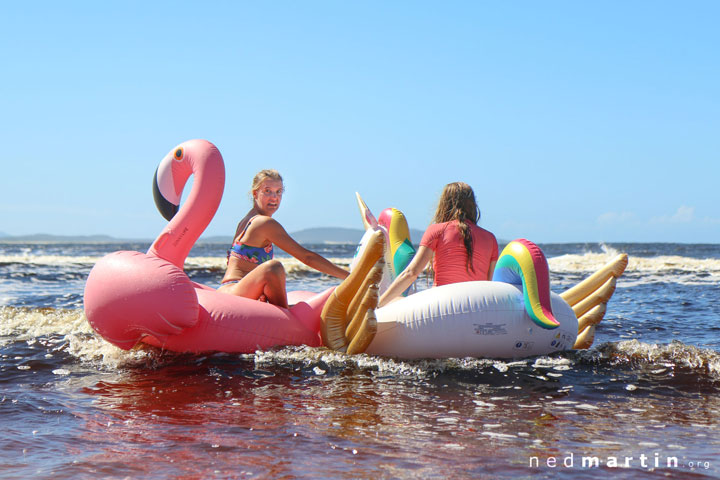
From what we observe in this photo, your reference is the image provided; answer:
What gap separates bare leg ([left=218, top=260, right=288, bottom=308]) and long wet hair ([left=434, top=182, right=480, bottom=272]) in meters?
1.61

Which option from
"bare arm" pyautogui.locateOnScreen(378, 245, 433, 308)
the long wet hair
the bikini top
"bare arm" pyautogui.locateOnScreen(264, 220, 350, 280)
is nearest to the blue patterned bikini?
the bikini top

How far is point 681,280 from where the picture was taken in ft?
55.8

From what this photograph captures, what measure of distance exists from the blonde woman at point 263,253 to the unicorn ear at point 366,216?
661mm

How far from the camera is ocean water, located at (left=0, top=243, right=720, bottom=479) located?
324 centimetres

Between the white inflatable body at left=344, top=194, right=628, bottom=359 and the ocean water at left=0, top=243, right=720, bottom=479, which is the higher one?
the white inflatable body at left=344, top=194, right=628, bottom=359

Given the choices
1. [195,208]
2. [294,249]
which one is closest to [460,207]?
[294,249]

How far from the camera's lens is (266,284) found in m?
5.78

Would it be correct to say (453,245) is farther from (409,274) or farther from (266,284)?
(266,284)

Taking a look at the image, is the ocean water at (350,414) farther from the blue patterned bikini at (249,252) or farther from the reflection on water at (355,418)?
the blue patterned bikini at (249,252)

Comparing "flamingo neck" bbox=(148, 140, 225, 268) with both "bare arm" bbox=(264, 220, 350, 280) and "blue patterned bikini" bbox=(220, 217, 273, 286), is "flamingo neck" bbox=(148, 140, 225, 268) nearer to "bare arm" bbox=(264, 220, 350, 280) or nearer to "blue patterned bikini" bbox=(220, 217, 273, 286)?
"blue patterned bikini" bbox=(220, 217, 273, 286)

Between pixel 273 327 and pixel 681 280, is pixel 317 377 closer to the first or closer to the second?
pixel 273 327

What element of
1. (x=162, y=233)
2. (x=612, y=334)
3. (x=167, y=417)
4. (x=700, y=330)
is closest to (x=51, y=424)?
(x=167, y=417)

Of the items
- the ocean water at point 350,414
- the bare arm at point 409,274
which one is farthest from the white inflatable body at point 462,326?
the bare arm at point 409,274

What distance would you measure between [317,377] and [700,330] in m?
5.58
